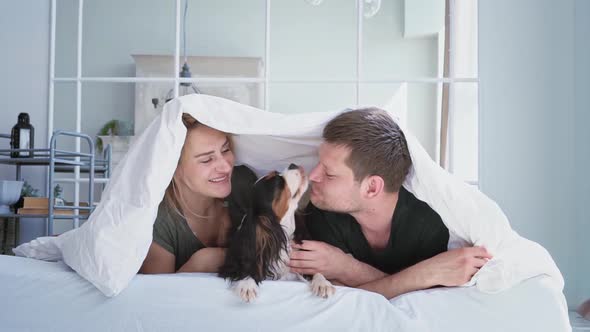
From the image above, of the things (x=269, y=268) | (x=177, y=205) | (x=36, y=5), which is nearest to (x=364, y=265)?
(x=269, y=268)

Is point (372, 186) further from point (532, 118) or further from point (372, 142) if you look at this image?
point (532, 118)

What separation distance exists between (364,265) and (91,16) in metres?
6.00

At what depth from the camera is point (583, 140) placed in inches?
119

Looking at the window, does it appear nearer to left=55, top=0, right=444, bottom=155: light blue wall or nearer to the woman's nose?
left=55, top=0, right=444, bottom=155: light blue wall

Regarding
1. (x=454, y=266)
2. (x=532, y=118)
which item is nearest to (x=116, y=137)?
(x=532, y=118)

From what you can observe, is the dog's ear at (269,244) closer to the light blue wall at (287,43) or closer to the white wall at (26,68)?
the white wall at (26,68)

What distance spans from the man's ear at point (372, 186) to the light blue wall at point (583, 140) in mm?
1744

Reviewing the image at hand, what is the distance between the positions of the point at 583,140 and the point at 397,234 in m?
1.79

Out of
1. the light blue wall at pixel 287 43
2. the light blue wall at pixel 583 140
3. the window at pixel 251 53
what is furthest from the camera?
the light blue wall at pixel 287 43

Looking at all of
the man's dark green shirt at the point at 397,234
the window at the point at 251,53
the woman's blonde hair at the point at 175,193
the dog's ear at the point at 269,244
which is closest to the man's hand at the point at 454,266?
the man's dark green shirt at the point at 397,234

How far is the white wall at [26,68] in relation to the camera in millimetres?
3410

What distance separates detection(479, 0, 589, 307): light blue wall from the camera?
3086mm

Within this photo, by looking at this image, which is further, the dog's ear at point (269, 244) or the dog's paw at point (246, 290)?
the dog's ear at point (269, 244)

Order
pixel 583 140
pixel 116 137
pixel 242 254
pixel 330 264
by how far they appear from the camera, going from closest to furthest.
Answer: pixel 242 254
pixel 330 264
pixel 583 140
pixel 116 137
